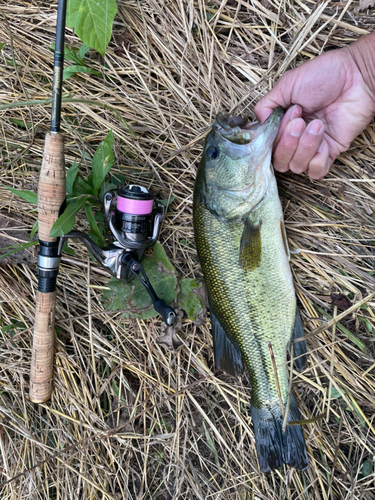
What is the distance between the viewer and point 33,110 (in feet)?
8.89

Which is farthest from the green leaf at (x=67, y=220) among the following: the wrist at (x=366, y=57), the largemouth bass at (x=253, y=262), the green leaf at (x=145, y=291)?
the wrist at (x=366, y=57)

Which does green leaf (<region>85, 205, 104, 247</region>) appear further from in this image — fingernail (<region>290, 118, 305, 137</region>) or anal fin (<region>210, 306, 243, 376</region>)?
fingernail (<region>290, 118, 305, 137</region>)

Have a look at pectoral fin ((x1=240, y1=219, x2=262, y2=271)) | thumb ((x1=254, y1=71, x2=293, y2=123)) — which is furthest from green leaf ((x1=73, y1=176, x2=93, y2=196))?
thumb ((x1=254, y1=71, x2=293, y2=123))

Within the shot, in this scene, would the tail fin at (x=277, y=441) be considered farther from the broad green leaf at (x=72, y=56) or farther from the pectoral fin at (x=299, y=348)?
the broad green leaf at (x=72, y=56)

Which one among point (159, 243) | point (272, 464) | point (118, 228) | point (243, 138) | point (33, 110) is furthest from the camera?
point (33, 110)

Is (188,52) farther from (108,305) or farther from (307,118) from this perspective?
(108,305)

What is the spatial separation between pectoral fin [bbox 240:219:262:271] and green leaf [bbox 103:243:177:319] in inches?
25.1

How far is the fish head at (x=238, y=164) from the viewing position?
2.01 metres

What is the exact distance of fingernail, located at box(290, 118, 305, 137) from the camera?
Answer: 6.34ft

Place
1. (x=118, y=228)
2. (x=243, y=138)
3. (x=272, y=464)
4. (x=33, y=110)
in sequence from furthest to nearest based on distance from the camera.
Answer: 1. (x=33, y=110)
2. (x=118, y=228)
3. (x=272, y=464)
4. (x=243, y=138)

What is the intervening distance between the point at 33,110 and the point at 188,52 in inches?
52.7

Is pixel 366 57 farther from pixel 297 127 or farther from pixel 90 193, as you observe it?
pixel 90 193

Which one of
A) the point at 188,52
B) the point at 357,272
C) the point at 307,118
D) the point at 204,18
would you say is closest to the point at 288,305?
the point at 357,272

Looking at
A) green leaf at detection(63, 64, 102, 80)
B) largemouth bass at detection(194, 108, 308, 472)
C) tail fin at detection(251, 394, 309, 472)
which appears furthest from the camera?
green leaf at detection(63, 64, 102, 80)
